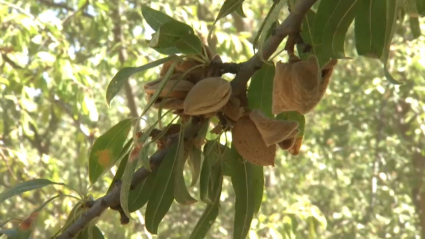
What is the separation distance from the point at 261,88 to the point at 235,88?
0.13 m

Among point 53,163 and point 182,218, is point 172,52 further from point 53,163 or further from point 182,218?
point 182,218

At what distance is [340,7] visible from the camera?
92 centimetres

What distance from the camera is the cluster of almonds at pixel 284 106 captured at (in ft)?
2.55

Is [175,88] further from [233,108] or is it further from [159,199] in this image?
[159,199]

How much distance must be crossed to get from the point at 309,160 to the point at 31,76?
234 centimetres

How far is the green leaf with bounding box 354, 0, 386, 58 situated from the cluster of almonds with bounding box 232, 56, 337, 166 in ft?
0.53

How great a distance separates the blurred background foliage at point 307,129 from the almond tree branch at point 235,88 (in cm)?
239

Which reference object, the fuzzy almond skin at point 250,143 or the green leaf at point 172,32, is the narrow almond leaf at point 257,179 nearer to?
the fuzzy almond skin at point 250,143

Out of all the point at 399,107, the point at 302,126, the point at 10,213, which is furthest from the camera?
the point at 10,213

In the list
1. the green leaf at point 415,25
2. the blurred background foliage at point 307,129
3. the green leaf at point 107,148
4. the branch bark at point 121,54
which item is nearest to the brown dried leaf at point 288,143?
the green leaf at point 107,148

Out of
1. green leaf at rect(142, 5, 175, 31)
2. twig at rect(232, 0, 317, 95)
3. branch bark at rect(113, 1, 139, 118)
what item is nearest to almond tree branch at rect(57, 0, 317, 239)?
twig at rect(232, 0, 317, 95)

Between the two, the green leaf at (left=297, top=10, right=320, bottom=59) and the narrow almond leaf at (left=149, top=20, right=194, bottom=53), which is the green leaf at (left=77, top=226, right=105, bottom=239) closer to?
the narrow almond leaf at (left=149, top=20, right=194, bottom=53)

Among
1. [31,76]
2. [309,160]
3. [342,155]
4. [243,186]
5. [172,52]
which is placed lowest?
[342,155]

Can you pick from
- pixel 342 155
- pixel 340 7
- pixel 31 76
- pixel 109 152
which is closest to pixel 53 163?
pixel 31 76
